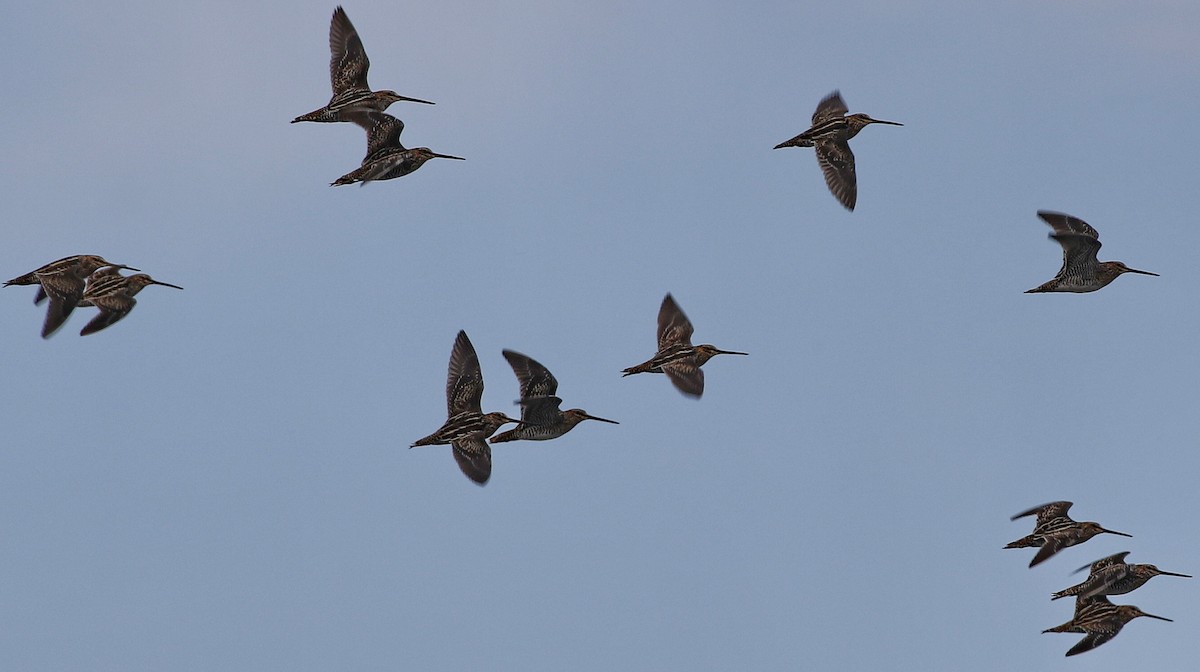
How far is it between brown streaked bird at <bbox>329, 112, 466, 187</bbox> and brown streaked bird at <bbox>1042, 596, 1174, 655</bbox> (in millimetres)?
22869

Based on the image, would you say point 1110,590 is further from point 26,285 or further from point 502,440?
point 26,285

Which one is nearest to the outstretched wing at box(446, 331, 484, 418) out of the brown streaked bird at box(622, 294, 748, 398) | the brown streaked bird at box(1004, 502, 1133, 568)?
the brown streaked bird at box(622, 294, 748, 398)

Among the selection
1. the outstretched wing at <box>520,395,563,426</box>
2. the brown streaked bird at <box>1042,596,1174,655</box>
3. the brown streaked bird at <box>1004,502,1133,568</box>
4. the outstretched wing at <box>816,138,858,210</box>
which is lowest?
the brown streaked bird at <box>1042,596,1174,655</box>

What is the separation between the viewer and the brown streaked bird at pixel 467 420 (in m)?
44.0

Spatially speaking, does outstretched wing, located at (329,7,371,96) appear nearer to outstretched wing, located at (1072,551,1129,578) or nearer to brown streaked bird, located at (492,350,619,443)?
brown streaked bird, located at (492,350,619,443)

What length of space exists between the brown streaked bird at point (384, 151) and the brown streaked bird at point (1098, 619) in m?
22.9

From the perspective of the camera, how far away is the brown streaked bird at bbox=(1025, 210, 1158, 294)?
153ft

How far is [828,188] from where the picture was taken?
49.2 meters

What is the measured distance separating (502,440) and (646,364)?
5.81 metres

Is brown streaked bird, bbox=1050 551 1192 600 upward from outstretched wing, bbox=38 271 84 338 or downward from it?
downward

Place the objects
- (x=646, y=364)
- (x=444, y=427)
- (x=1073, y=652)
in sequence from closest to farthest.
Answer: (x=1073, y=652), (x=444, y=427), (x=646, y=364)

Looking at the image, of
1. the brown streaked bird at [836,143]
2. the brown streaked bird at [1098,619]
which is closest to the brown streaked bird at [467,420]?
the brown streaked bird at [836,143]

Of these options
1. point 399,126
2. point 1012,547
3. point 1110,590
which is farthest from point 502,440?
point 1110,590

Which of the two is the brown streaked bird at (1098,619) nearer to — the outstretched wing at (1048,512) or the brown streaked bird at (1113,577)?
the brown streaked bird at (1113,577)
